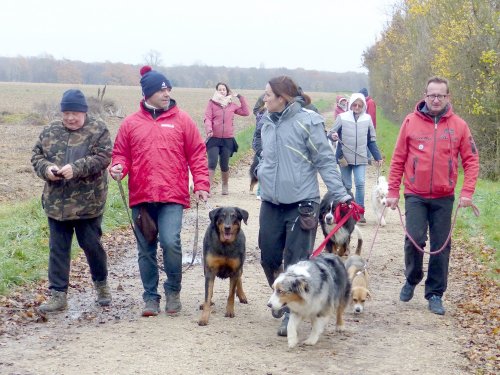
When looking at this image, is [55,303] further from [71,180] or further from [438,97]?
[438,97]

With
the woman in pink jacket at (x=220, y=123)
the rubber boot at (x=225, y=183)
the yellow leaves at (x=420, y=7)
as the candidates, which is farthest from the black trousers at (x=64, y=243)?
the yellow leaves at (x=420, y=7)

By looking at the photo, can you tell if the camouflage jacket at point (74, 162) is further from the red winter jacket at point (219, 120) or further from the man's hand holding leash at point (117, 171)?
the red winter jacket at point (219, 120)

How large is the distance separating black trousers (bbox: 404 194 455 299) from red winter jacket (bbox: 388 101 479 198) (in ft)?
0.35

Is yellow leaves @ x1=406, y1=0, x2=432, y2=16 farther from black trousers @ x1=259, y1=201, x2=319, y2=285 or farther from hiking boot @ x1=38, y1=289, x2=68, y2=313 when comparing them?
hiking boot @ x1=38, y1=289, x2=68, y2=313

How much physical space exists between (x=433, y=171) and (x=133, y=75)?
98.4 m

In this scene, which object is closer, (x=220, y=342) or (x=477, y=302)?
(x=220, y=342)

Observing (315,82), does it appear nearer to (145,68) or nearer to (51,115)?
(51,115)

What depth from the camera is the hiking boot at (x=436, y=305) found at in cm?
730

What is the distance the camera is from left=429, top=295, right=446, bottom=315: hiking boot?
7298mm

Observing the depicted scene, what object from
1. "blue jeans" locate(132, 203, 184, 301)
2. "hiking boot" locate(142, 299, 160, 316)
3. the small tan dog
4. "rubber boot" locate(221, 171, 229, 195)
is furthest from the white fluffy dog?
"hiking boot" locate(142, 299, 160, 316)

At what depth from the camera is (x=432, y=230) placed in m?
7.29

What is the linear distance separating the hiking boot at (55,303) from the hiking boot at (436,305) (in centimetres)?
361

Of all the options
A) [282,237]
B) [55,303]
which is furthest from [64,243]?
[282,237]

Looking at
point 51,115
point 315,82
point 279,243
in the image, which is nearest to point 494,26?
point 279,243
